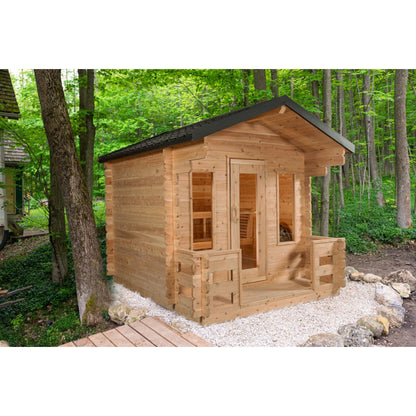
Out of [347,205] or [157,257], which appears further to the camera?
[347,205]

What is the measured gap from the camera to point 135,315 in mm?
4645

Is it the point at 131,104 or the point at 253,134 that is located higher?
the point at 131,104

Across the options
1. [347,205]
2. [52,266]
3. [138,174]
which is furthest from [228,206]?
[347,205]

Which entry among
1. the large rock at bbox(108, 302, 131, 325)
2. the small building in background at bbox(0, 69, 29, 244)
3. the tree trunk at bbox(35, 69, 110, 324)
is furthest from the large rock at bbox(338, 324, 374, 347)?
the small building in background at bbox(0, 69, 29, 244)

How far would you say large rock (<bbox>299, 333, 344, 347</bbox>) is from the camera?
12.7ft

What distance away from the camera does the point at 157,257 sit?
5102 mm

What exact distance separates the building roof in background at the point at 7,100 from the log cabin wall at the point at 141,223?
288 centimetres

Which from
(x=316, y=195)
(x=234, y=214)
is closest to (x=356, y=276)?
(x=234, y=214)

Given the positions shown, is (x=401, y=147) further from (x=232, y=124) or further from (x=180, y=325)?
(x=180, y=325)

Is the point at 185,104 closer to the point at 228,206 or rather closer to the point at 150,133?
the point at 150,133

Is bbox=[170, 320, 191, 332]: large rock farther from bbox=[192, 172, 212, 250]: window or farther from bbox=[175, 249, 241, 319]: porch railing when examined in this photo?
bbox=[192, 172, 212, 250]: window

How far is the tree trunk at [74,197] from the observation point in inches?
195

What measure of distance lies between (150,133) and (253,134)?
7.04m

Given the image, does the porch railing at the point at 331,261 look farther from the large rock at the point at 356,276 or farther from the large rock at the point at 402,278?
the large rock at the point at 402,278
